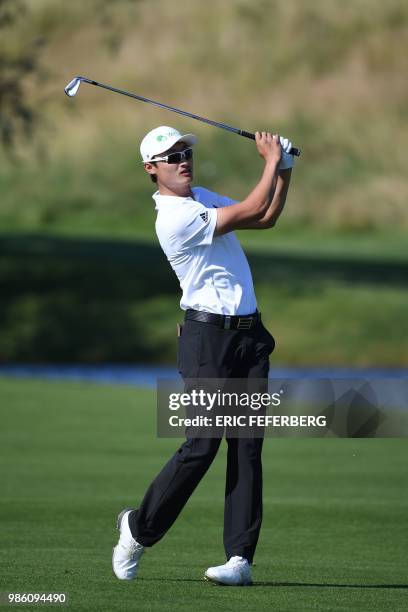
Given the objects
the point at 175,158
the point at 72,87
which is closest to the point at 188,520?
the point at 72,87

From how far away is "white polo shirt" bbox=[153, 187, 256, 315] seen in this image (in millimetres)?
6953

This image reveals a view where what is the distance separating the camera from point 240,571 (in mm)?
6902

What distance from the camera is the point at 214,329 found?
22.8ft

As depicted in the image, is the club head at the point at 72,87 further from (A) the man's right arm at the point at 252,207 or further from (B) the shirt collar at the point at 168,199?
(A) the man's right arm at the point at 252,207

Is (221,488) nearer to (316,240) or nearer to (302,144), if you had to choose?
(316,240)

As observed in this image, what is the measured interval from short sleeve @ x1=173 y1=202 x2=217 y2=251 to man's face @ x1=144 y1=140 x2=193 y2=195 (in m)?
0.20

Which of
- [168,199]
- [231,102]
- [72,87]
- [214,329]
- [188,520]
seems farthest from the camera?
[231,102]

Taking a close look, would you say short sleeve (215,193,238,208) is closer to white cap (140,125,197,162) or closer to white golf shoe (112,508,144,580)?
white cap (140,125,197,162)

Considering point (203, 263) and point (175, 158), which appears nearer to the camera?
point (203, 263)

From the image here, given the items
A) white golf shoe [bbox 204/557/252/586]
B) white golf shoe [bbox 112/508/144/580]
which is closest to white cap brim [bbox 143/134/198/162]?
white golf shoe [bbox 112/508/144/580]

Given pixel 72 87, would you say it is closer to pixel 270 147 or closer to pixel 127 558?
pixel 270 147

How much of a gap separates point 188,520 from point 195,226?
11.4 ft

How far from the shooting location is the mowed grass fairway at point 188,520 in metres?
6.64

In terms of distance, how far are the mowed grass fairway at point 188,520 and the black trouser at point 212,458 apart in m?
0.26
